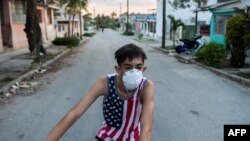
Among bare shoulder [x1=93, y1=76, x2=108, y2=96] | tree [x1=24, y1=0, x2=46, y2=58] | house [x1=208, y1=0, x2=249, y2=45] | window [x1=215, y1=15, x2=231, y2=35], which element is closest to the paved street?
bare shoulder [x1=93, y1=76, x2=108, y2=96]

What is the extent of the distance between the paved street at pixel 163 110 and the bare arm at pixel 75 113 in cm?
284

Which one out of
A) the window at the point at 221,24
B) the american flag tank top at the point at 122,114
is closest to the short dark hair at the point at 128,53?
the american flag tank top at the point at 122,114

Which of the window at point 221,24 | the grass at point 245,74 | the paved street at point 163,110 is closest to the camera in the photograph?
the paved street at point 163,110

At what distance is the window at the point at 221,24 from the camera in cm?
2136

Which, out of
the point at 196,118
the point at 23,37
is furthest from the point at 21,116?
the point at 23,37

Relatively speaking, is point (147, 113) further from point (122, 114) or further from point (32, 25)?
point (32, 25)

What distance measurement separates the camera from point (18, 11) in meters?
24.8

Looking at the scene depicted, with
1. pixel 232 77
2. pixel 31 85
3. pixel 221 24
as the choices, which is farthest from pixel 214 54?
pixel 221 24

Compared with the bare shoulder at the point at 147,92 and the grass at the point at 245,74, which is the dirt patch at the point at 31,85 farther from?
the grass at the point at 245,74

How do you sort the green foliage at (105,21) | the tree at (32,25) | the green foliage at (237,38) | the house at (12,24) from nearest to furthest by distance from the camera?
1. the green foliage at (237,38)
2. the tree at (32,25)
3. the house at (12,24)
4. the green foliage at (105,21)

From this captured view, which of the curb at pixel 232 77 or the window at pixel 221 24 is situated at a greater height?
the window at pixel 221 24

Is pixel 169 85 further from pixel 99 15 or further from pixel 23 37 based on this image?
pixel 99 15

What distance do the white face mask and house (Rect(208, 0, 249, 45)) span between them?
1727cm

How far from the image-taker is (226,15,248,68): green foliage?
12633mm
